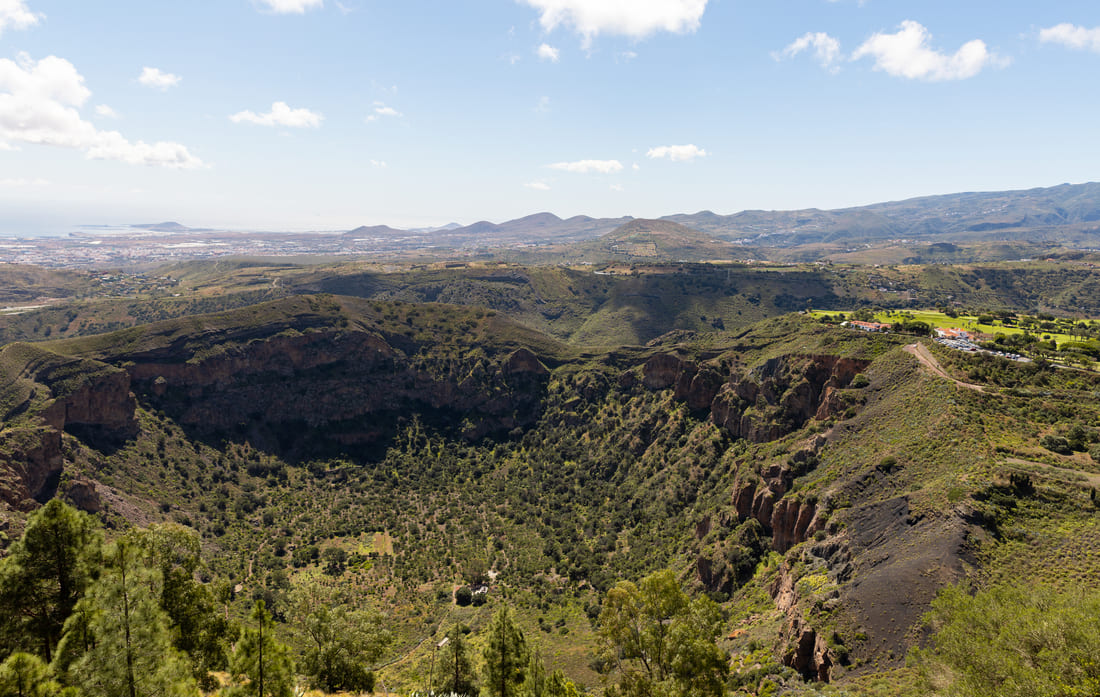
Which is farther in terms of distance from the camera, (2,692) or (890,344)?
(890,344)

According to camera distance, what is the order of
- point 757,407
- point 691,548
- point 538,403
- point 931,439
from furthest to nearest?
point 538,403 < point 757,407 < point 691,548 < point 931,439

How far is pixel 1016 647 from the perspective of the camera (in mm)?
28531

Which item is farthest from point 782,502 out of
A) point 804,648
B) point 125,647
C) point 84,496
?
point 84,496

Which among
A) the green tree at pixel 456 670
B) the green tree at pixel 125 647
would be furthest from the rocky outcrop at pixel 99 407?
the green tree at pixel 125 647

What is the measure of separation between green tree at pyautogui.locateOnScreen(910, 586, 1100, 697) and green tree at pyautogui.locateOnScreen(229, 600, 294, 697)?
40.7 m

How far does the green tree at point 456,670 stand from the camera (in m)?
49.8

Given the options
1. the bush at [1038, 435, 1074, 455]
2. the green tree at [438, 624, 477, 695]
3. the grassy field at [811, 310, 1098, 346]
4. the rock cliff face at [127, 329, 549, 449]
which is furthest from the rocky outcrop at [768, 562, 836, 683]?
the rock cliff face at [127, 329, 549, 449]

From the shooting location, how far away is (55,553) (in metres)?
29.0

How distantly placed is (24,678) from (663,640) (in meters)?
39.6

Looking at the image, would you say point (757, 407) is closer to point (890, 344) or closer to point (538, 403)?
point (890, 344)

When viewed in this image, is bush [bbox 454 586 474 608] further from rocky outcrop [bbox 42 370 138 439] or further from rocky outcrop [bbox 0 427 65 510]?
rocky outcrop [bbox 42 370 138 439]

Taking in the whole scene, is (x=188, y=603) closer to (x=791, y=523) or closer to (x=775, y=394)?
(x=791, y=523)

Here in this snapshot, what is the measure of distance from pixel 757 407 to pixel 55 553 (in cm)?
9618

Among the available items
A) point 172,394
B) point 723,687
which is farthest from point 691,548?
point 172,394
